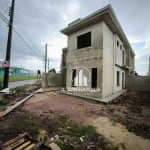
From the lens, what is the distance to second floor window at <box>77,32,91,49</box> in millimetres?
11470

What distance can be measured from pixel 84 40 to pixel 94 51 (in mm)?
1949

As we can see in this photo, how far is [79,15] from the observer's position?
1422 cm

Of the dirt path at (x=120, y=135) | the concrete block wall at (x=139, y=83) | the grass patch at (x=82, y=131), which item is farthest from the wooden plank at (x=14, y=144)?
the concrete block wall at (x=139, y=83)

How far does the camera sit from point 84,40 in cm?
1202

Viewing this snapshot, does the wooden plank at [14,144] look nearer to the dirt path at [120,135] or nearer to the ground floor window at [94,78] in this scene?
the dirt path at [120,135]

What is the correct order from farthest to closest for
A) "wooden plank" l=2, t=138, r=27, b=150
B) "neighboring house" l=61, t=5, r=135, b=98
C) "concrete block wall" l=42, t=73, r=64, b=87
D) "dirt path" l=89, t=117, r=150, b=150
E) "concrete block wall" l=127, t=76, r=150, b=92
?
"concrete block wall" l=127, t=76, r=150, b=92 < "concrete block wall" l=42, t=73, r=64, b=87 < "neighboring house" l=61, t=5, r=135, b=98 < "dirt path" l=89, t=117, r=150, b=150 < "wooden plank" l=2, t=138, r=27, b=150

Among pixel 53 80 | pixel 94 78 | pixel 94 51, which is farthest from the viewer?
pixel 53 80

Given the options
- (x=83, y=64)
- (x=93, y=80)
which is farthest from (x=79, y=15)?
(x=93, y=80)

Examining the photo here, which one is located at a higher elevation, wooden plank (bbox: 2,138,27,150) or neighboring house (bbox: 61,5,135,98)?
neighboring house (bbox: 61,5,135,98)

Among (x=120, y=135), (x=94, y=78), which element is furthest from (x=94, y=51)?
(x=120, y=135)

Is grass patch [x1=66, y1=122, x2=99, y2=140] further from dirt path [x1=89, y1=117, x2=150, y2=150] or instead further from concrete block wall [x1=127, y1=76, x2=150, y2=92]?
concrete block wall [x1=127, y1=76, x2=150, y2=92]

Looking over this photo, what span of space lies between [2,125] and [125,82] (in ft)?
50.9

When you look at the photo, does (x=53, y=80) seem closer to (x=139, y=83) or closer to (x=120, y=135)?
(x=139, y=83)

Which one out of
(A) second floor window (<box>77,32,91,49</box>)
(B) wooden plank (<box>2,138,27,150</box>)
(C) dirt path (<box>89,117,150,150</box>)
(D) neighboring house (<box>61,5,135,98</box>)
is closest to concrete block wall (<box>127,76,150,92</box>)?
(D) neighboring house (<box>61,5,135,98</box>)
